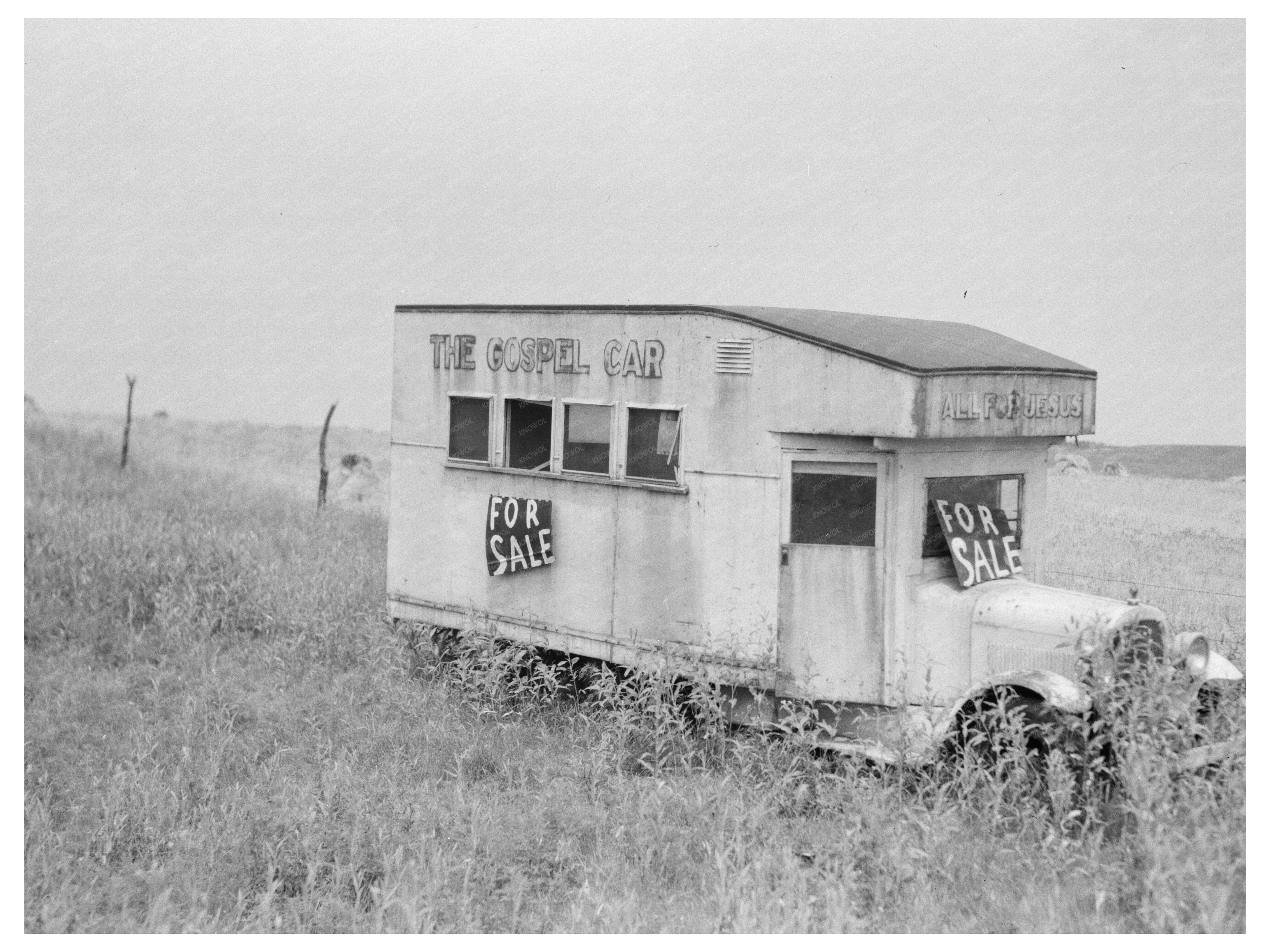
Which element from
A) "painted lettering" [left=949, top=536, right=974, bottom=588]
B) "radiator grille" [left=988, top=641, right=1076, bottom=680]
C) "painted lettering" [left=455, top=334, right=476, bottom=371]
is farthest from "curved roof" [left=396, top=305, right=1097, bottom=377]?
"radiator grille" [left=988, top=641, right=1076, bottom=680]

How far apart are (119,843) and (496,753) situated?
2298 mm

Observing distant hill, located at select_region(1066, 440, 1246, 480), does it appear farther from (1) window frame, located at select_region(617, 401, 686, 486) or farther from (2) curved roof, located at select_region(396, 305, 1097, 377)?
(1) window frame, located at select_region(617, 401, 686, 486)

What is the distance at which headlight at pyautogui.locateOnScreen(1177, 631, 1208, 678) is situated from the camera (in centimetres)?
648

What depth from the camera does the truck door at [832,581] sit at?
23.0 feet

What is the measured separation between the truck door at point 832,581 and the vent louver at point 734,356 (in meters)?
0.70

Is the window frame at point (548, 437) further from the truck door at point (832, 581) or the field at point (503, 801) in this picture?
the truck door at point (832, 581)

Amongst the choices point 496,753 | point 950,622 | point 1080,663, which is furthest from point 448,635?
point 1080,663

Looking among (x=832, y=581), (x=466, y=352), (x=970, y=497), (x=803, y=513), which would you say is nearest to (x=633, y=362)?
(x=803, y=513)

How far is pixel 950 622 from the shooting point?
6.89 m

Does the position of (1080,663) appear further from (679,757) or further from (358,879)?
(358,879)

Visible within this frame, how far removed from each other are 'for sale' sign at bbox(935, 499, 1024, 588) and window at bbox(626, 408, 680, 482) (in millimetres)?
1725

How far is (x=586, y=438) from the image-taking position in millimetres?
8289

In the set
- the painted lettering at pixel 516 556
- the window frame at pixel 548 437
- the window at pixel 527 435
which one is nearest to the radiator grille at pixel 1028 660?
the window frame at pixel 548 437
